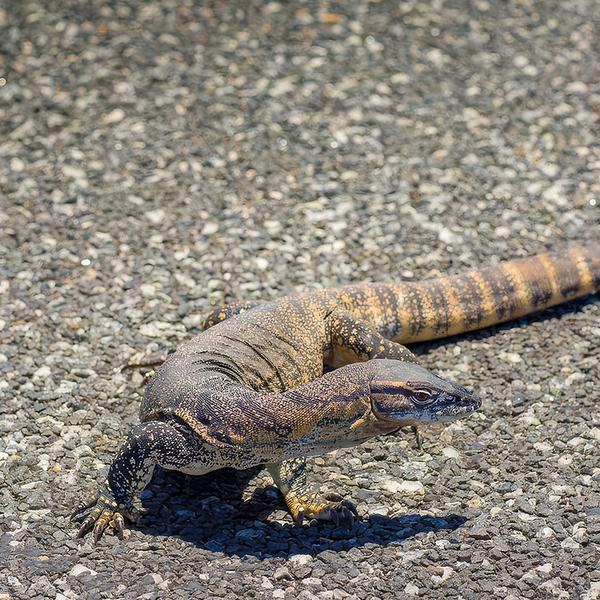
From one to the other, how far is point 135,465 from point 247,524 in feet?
2.81

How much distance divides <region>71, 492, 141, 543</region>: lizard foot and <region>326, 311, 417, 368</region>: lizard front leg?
2122 millimetres

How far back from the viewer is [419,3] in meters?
13.5

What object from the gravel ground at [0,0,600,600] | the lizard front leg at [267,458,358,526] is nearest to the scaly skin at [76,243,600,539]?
the lizard front leg at [267,458,358,526]

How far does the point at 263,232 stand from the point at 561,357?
318 centimetres

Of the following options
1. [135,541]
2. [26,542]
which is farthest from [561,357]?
[26,542]

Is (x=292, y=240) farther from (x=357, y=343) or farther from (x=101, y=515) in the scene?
(x=101, y=515)

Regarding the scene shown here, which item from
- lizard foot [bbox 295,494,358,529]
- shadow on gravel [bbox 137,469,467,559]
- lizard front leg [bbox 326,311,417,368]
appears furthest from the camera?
lizard front leg [bbox 326,311,417,368]

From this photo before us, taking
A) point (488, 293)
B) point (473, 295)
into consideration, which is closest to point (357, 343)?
point (473, 295)

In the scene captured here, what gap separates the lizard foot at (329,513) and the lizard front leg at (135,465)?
0.71m

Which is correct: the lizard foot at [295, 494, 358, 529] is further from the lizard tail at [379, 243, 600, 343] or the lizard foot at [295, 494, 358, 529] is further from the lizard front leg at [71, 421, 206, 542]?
the lizard tail at [379, 243, 600, 343]

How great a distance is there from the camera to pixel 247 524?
723 centimetres

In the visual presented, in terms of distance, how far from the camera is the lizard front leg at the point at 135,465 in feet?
23.1

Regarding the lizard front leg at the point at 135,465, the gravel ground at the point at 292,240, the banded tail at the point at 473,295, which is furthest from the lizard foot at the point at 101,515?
the banded tail at the point at 473,295

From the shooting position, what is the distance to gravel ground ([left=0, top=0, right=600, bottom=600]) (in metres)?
6.93
